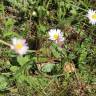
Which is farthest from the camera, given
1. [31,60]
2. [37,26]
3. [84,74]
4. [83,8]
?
[83,8]

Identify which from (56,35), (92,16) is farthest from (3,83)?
(92,16)

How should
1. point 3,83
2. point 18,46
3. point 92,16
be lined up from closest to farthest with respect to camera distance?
point 18,46 → point 3,83 → point 92,16

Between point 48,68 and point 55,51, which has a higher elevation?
point 55,51

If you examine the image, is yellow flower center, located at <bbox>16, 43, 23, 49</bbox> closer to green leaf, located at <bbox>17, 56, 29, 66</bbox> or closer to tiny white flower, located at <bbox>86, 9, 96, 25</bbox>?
green leaf, located at <bbox>17, 56, 29, 66</bbox>

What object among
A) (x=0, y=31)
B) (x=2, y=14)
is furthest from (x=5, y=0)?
(x=0, y=31)

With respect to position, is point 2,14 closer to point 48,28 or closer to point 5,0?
point 5,0

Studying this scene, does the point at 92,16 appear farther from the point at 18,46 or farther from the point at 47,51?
the point at 18,46

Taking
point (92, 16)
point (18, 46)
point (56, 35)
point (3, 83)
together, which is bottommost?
point (3, 83)

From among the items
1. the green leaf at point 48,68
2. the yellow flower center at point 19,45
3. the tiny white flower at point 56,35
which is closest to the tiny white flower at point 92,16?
the tiny white flower at point 56,35
